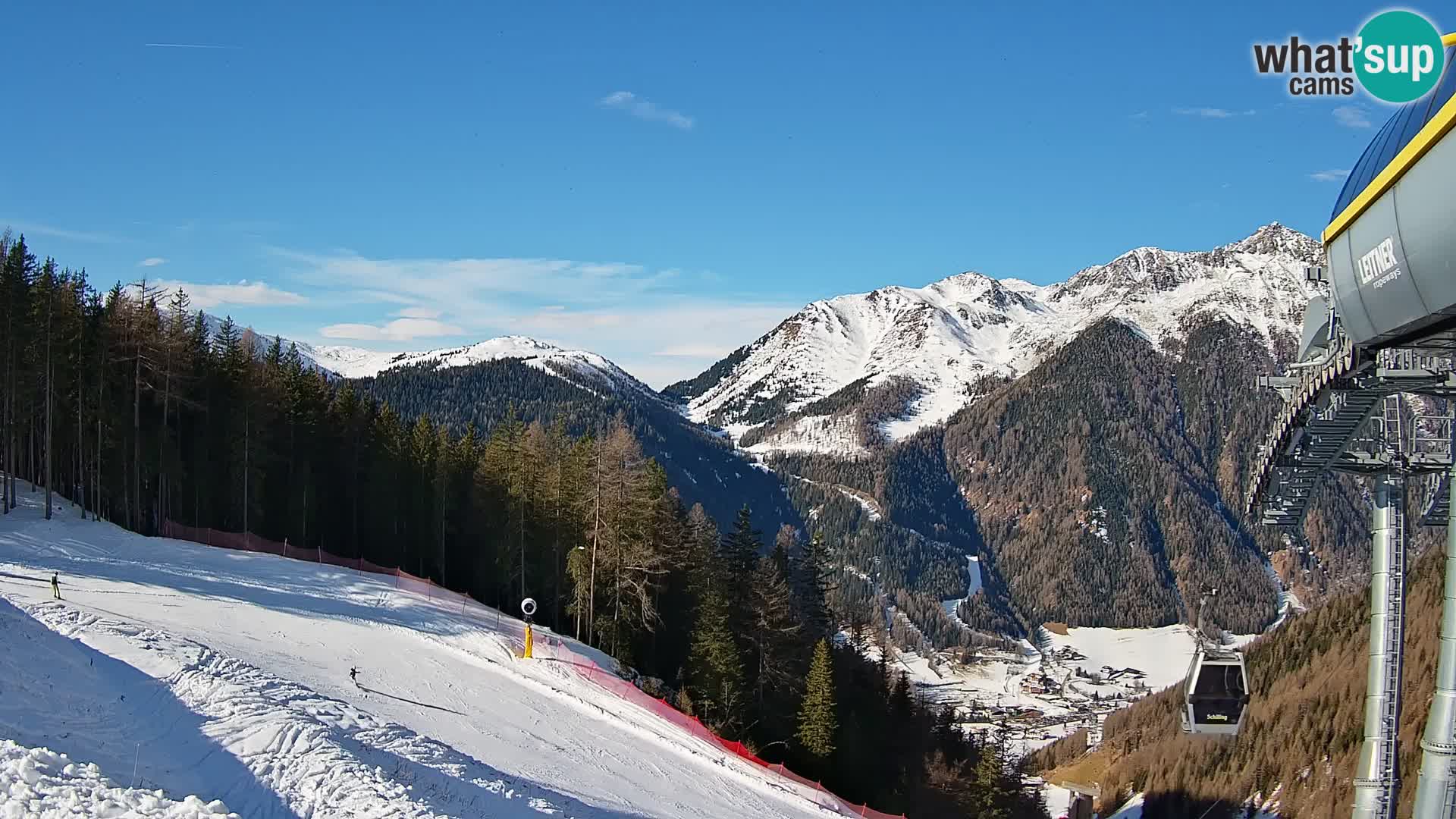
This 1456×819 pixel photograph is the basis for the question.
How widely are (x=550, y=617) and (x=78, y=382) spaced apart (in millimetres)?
21582

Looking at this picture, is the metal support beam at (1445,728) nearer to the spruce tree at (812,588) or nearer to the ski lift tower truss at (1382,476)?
the ski lift tower truss at (1382,476)

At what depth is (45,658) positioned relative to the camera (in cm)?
1900

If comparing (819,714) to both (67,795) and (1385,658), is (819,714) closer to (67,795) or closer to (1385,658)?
(1385,658)

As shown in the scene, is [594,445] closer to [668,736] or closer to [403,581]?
[403,581]

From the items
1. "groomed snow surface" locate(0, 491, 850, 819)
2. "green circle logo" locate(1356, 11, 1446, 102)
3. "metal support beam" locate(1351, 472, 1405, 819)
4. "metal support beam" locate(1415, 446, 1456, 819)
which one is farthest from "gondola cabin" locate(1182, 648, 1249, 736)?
"green circle logo" locate(1356, 11, 1446, 102)

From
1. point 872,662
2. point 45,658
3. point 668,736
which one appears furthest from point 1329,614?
point 45,658

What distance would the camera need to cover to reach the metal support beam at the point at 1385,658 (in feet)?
51.0

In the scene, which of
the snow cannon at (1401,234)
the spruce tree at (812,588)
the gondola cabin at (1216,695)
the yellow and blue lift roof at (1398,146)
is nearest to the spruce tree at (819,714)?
the spruce tree at (812,588)

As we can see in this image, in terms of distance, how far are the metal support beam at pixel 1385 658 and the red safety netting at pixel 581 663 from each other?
14.7m

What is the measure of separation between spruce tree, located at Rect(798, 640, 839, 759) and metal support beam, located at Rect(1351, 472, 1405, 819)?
933 inches

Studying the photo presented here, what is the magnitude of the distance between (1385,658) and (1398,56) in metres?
9.21

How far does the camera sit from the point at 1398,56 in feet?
35.6

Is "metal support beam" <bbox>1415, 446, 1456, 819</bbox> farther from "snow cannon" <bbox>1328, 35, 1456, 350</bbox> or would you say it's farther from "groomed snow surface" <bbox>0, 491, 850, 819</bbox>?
"groomed snow surface" <bbox>0, 491, 850, 819</bbox>

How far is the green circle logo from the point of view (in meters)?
10.5
